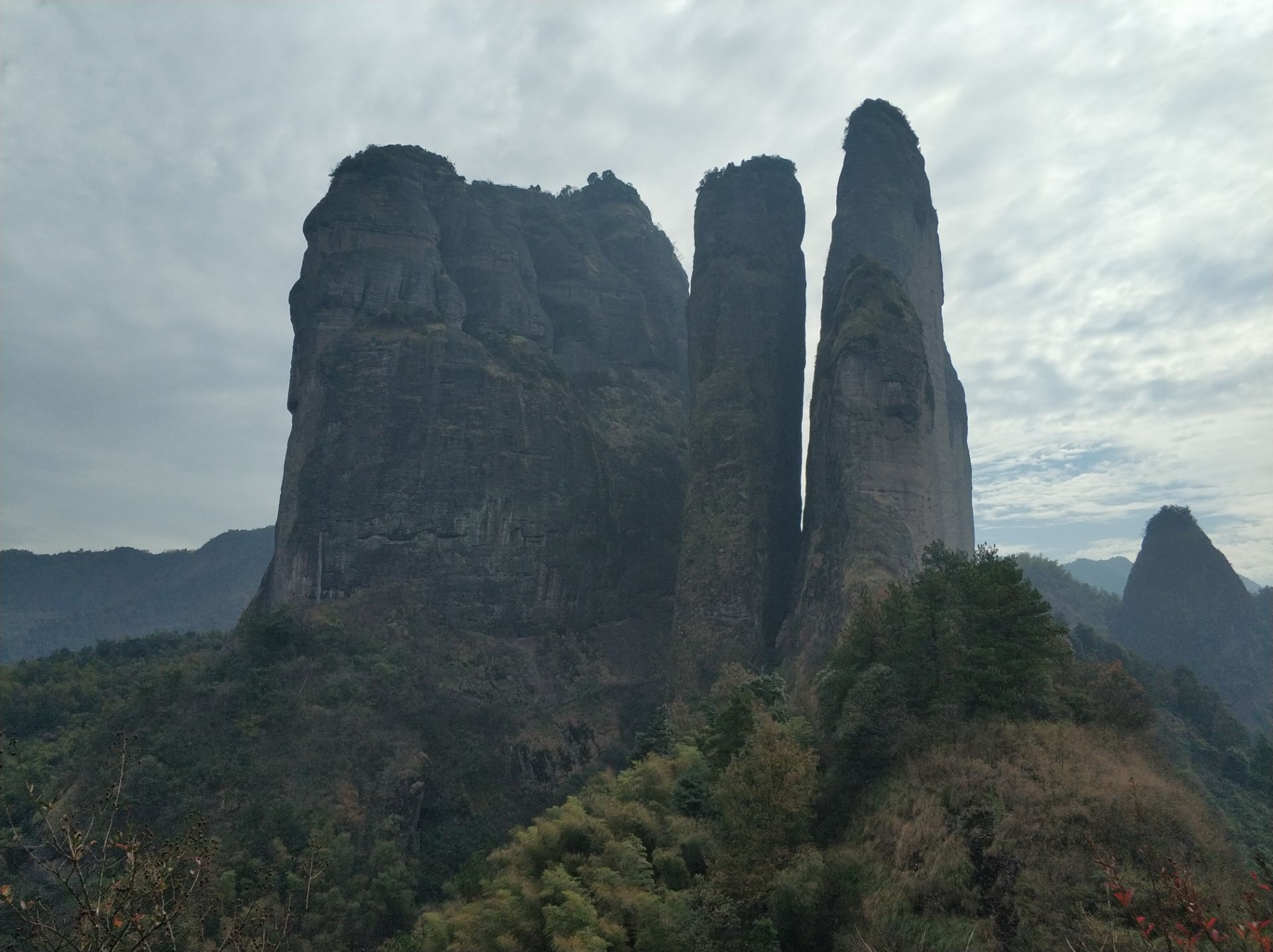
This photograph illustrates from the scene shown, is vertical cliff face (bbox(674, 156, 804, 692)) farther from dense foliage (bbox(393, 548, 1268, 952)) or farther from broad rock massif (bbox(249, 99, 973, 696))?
dense foliage (bbox(393, 548, 1268, 952))

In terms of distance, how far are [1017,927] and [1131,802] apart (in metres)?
4.03

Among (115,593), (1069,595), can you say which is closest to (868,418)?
(1069,595)

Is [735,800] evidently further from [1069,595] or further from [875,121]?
[1069,595]

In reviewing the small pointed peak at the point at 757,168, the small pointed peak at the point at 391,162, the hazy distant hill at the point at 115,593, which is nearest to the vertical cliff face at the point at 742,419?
the small pointed peak at the point at 757,168

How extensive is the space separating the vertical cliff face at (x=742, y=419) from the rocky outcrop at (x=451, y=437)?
33.4ft

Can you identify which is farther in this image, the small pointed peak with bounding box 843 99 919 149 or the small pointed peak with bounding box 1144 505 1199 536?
the small pointed peak with bounding box 1144 505 1199 536

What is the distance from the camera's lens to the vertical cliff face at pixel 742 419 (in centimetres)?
5862

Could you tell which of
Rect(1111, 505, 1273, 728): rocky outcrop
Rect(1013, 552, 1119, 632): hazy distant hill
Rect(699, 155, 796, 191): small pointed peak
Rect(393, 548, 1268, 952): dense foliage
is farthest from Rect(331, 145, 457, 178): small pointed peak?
Rect(1111, 505, 1273, 728): rocky outcrop

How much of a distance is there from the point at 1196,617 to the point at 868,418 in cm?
7458

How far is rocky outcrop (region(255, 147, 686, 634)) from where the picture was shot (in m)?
60.0

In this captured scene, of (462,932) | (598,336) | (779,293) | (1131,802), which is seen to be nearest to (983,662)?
(1131,802)

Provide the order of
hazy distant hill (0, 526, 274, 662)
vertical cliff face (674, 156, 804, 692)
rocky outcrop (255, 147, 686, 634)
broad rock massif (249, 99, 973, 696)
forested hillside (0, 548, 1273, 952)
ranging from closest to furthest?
forested hillside (0, 548, 1273, 952) → broad rock massif (249, 99, 973, 696) → vertical cliff face (674, 156, 804, 692) → rocky outcrop (255, 147, 686, 634) → hazy distant hill (0, 526, 274, 662)

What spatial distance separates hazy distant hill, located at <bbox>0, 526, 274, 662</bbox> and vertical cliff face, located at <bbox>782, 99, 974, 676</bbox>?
467 ft

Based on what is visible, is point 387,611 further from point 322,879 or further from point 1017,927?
point 1017,927
